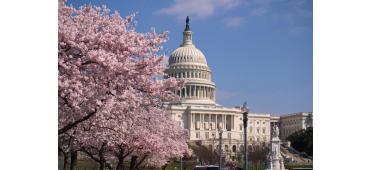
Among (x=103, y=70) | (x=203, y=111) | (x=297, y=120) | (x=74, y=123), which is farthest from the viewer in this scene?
(x=203, y=111)

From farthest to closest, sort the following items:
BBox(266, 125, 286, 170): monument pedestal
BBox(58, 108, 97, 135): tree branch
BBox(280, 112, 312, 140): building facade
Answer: BBox(266, 125, 286, 170): monument pedestal
BBox(280, 112, 312, 140): building facade
BBox(58, 108, 97, 135): tree branch

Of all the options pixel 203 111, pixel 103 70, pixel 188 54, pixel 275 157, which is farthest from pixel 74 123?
pixel 203 111

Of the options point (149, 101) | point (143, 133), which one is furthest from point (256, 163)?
point (149, 101)

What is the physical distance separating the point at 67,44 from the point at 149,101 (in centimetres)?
109

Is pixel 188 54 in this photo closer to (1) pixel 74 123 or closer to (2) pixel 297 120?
(2) pixel 297 120

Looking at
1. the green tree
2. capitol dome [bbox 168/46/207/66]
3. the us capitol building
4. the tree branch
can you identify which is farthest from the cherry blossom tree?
the green tree

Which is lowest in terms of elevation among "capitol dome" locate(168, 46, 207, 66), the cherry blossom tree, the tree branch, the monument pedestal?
the monument pedestal

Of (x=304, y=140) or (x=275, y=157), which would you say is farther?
(x=275, y=157)

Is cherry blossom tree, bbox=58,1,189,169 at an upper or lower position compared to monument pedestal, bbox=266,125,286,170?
→ upper

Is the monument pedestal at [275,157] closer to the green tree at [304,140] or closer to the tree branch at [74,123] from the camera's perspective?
the green tree at [304,140]

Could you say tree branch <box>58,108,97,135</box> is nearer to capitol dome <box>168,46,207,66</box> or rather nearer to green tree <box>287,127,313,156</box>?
capitol dome <box>168,46,207,66</box>

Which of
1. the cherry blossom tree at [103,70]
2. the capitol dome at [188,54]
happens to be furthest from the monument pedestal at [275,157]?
the cherry blossom tree at [103,70]
